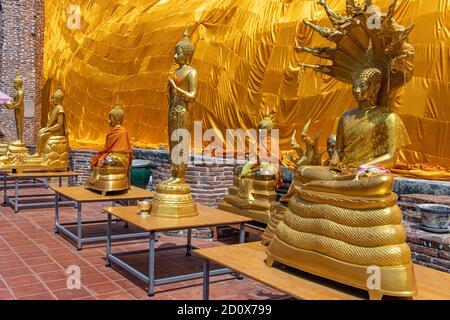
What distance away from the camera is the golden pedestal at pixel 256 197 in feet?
19.5

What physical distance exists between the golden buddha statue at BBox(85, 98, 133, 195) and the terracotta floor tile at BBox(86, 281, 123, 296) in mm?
1900

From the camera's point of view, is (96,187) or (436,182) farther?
(96,187)

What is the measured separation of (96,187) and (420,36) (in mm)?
4953

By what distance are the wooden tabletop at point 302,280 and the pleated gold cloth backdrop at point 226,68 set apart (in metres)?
3.36

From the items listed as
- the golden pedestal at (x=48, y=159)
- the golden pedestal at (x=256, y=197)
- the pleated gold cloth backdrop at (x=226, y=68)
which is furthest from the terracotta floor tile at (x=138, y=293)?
the golden pedestal at (x=48, y=159)

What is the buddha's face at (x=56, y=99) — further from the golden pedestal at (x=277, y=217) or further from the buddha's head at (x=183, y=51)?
the golden pedestal at (x=277, y=217)

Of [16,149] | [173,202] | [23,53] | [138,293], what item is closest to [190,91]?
[173,202]

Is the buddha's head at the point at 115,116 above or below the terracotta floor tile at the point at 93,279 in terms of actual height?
above

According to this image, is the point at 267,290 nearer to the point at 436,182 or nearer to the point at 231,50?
the point at 436,182

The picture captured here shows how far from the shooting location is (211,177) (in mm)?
6988

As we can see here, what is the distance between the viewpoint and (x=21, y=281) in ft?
15.1

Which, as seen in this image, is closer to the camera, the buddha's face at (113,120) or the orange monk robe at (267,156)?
the orange monk robe at (267,156)

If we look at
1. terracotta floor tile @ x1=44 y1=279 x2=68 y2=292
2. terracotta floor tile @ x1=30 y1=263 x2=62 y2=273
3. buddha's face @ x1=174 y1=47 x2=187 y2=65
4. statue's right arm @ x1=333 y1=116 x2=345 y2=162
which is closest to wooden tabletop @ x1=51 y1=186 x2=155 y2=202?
terracotta floor tile @ x1=30 y1=263 x2=62 y2=273

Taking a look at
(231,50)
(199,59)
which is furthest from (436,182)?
(199,59)
